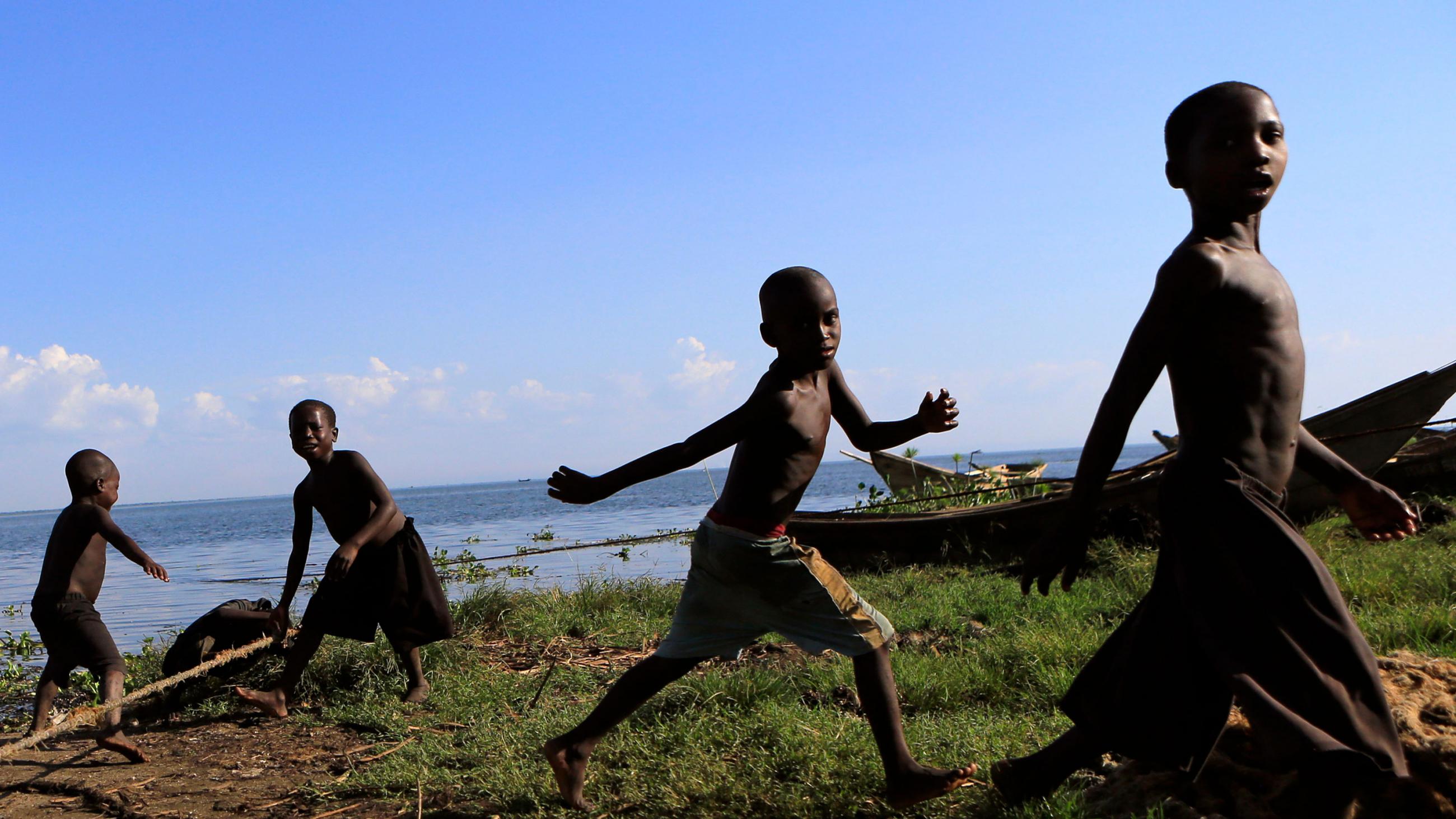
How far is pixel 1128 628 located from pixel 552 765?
1.89 meters

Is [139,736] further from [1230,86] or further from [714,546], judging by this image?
[1230,86]

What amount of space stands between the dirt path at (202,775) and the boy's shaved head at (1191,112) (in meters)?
3.29

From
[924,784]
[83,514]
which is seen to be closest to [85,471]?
[83,514]

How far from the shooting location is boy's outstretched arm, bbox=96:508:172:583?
5457 mm

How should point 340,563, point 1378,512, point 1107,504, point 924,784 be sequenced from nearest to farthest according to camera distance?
point 1378,512
point 924,784
point 340,563
point 1107,504

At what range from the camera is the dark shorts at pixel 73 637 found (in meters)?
5.57

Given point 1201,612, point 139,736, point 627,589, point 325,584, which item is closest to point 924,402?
point 1201,612

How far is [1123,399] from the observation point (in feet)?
8.48

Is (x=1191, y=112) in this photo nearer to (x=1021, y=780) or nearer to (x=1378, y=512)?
(x=1378, y=512)

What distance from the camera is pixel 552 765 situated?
3.53m

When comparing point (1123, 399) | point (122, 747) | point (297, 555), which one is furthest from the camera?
point (297, 555)

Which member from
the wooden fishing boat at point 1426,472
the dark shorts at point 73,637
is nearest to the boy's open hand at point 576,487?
the dark shorts at point 73,637

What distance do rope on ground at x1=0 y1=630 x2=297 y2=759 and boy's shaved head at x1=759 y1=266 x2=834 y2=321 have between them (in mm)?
3405

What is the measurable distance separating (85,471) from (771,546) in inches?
169
